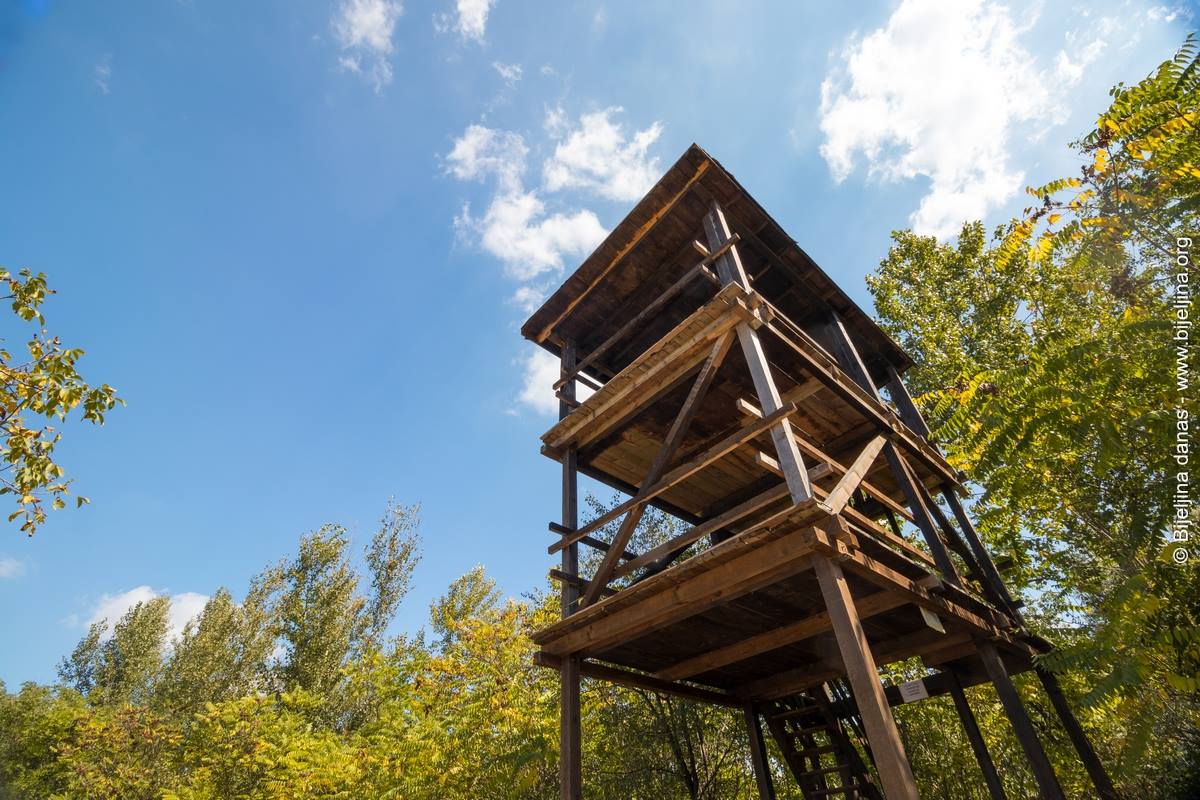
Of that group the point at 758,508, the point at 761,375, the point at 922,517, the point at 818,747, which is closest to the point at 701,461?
the point at 758,508

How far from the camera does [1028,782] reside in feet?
35.1

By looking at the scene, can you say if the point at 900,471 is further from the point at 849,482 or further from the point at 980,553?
the point at 849,482

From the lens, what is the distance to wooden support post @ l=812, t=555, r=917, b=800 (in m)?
3.33

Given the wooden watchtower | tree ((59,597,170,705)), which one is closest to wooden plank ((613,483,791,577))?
the wooden watchtower

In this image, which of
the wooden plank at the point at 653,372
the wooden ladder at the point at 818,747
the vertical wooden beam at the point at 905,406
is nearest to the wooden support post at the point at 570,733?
the wooden plank at the point at 653,372

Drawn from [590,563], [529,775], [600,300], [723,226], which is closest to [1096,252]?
[723,226]

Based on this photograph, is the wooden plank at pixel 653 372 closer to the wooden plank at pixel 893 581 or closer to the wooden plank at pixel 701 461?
the wooden plank at pixel 701 461

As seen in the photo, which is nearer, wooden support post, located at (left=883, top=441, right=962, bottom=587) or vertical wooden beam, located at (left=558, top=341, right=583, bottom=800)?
vertical wooden beam, located at (left=558, top=341, right=583, bottom=800)

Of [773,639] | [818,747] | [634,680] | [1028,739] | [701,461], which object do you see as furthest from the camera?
[818,747]

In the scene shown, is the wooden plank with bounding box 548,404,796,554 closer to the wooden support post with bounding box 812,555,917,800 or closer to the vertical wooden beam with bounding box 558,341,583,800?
the vertical wooden beam with bounding box 558,341,583,800

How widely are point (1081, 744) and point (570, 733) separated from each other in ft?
18.6

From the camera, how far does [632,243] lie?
7.64m

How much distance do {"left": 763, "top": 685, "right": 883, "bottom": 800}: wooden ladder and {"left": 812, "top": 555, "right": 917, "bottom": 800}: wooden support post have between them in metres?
4.59

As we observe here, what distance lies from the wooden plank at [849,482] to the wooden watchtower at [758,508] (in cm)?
3
